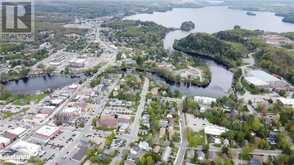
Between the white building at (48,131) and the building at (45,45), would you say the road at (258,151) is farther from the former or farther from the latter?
the building at (45,45)

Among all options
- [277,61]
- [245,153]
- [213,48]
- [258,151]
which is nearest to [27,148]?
[245,153]

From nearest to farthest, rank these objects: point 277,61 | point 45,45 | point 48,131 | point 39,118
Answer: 1. point 48,131
2. point 39,118
3. point 277,61
4. point 45,45

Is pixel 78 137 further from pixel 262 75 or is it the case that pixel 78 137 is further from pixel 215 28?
pixel 215 28

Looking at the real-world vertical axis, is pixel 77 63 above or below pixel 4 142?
above

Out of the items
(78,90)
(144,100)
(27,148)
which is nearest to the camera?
(27,148)

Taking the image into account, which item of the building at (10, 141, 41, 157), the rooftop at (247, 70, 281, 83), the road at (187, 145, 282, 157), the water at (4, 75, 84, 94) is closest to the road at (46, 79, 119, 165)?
Result: the building at (10, 141, 41, 157)

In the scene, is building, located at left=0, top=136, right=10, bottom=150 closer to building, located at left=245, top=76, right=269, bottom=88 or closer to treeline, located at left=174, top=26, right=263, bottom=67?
building, located at left=245, top=76, right=269, bottom=88

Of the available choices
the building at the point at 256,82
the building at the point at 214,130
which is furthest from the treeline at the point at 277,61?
the building at the point at 214,130
